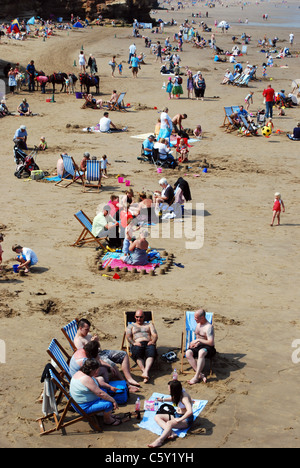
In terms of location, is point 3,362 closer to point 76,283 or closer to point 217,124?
point 76,283

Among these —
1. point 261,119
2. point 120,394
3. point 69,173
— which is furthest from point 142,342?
point 261,119

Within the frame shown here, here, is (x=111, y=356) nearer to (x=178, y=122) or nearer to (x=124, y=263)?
(x=124, y=263)

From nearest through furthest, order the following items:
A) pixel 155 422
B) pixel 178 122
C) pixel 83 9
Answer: pixel 155 422 < pixel 178 122 < pixel 83 9

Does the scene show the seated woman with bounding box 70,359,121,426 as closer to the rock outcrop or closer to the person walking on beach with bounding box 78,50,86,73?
the person walking on beach with bounding box 78,50,86,73

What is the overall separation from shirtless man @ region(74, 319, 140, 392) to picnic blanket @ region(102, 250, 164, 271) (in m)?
3.66

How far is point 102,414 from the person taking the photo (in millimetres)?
7559

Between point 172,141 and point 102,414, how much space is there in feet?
47.1

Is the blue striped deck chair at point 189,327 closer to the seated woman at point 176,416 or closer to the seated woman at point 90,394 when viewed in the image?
the seated woman at point 176,416

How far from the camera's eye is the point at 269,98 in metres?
25.2

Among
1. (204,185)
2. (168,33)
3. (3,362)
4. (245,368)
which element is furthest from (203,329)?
(168,33)

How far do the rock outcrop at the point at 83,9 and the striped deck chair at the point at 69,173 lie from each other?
37.3 metres

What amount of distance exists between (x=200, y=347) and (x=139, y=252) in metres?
3.82

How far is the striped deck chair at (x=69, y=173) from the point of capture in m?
16.9

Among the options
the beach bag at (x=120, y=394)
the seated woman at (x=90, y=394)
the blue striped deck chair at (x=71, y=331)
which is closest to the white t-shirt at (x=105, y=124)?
the blue striped deck chair at (x=71, y=331)
